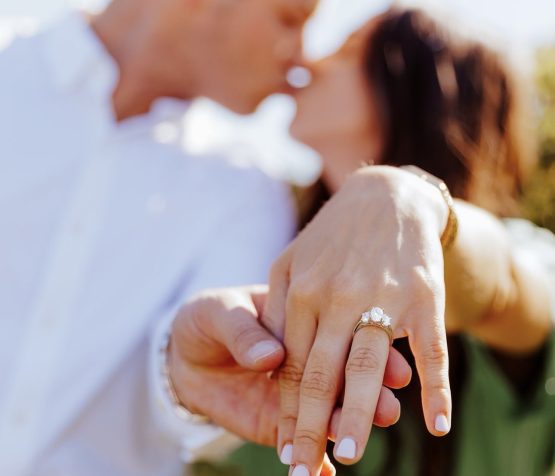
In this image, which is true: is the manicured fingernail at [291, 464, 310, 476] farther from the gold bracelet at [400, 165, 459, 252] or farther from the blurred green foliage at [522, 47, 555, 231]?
the blurred green foliage at [522, 47, 555, 231]

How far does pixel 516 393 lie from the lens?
5.97 ft

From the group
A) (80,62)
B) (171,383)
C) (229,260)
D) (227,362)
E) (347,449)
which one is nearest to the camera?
(347,449)

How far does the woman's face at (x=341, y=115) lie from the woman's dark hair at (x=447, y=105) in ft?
0.17

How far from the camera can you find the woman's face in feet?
7.95

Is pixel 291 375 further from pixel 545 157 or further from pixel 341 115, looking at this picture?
pixel 545 157

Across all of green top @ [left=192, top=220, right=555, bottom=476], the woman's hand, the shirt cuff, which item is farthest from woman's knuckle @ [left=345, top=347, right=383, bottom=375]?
green top @ [left=192, top=220, right=555, bottom=476]

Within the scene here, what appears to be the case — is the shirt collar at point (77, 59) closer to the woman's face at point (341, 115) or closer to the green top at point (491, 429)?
the woman's face at point (341, 115)

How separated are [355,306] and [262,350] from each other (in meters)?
0.16

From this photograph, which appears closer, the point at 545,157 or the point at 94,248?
the point at 94,248

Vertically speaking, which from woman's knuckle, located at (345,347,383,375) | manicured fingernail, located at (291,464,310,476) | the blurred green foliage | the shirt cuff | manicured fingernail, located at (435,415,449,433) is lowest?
the blurred green foliage

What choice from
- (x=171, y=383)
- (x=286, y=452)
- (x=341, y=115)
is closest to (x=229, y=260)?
(x=171, y=383)

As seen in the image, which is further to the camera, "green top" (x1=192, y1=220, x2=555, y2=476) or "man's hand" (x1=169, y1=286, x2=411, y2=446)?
"green top" (x1=192, y1=220, x2=555, y2=476)

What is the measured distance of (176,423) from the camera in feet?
5.52

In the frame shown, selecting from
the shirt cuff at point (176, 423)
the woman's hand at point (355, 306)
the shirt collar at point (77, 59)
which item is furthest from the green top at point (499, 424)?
the shirt collar at point (77, 59)
